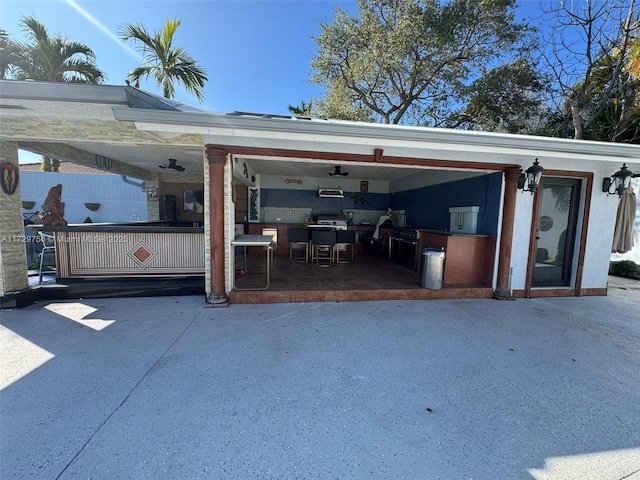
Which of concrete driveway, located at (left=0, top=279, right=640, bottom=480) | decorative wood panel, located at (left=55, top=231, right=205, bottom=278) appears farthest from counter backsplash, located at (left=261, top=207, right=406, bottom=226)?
concrete driveway, located at (left=0, top=279, right=640, bottom=480)

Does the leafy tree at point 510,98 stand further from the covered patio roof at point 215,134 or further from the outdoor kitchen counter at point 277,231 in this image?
the outdoor kitchen counter at point 277,231

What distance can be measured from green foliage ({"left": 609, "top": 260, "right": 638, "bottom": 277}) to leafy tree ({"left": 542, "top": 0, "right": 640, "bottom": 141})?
3779 millimetres

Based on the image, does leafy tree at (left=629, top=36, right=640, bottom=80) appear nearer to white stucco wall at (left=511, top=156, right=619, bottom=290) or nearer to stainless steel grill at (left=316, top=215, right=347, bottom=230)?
white stucco wall at (left=511, top=156, right=619, bottom=290)

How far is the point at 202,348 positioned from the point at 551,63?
495 inches

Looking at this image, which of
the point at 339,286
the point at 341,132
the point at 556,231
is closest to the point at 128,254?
the point at 339,286

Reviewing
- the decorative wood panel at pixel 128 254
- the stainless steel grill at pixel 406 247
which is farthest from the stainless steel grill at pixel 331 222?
the decorative wood panel at pixel 128 254

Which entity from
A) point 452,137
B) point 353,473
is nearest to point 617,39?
point 452,137

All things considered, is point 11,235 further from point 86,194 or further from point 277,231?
point 86,194

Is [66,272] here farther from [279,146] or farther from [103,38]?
[103,38]

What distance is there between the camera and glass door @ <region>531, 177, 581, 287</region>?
4936mm

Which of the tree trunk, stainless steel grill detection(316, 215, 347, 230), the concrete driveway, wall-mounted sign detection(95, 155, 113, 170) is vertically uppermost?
the tree trunk

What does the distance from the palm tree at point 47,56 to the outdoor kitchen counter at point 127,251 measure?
6024 millimetres

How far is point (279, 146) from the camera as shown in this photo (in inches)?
164

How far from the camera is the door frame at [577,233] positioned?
15.7 feet
